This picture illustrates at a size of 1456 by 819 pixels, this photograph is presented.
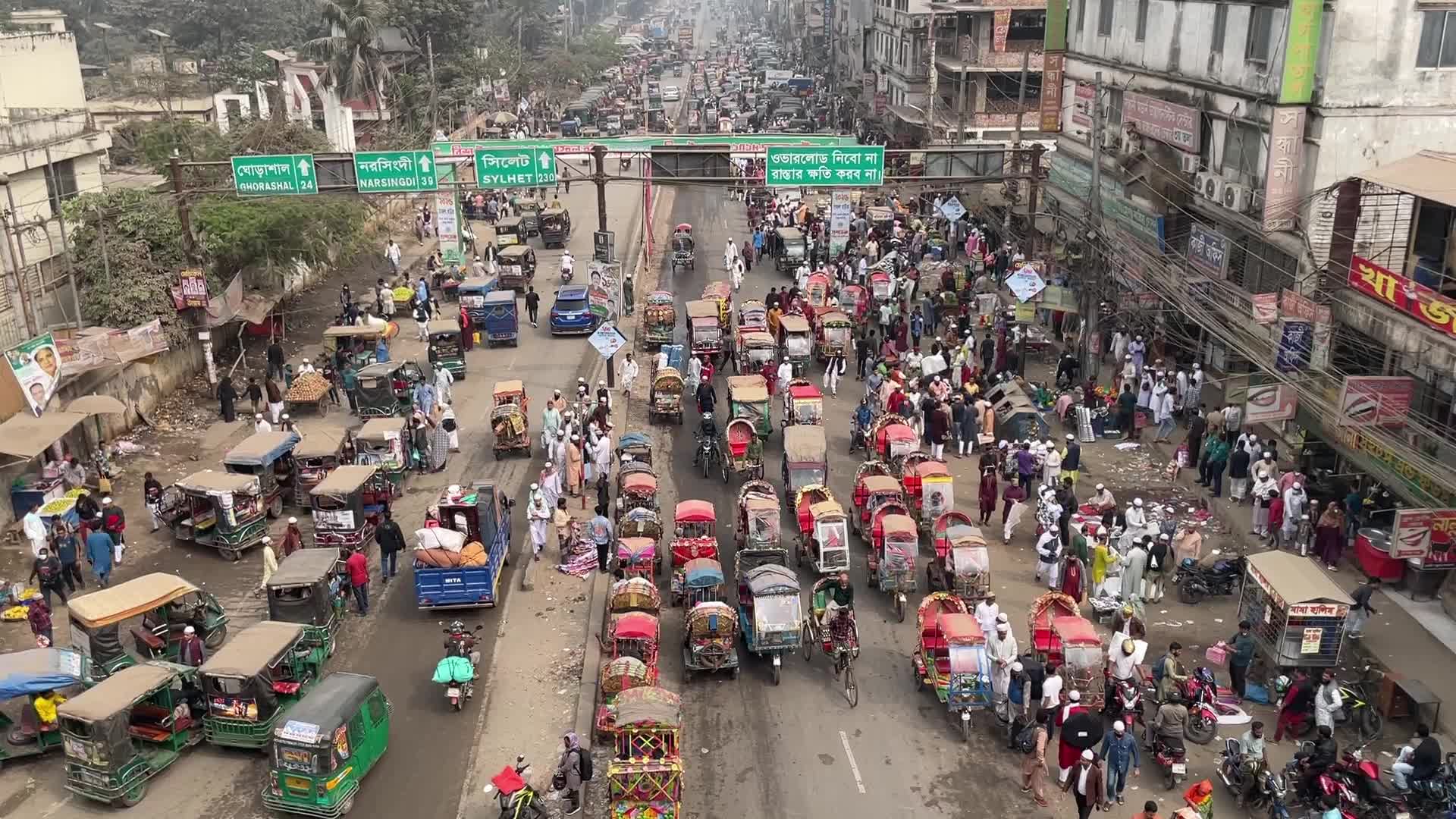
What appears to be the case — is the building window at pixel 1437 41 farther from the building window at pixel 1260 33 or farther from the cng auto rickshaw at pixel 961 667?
the cng auto rickshaw at pixel 961 667

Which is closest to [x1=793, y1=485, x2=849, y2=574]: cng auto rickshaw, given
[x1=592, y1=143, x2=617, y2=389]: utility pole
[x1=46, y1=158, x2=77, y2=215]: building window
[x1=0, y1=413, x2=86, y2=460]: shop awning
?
[x1=592, y1=143, x2=617, y2=389]: utility pole

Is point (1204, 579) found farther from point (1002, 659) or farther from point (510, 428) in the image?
point (510, 428)

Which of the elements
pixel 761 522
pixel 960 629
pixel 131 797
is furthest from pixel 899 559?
pixel 131 797

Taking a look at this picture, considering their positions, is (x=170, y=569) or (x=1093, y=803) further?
(x=170, y=569)

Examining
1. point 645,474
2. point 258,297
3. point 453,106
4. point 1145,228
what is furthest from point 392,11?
point 645,474

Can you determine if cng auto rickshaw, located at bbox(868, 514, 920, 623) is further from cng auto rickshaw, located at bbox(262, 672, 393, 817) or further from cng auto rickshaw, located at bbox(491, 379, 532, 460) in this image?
cng auto rickshaw, located at bbox(491, 379, 532, 460)

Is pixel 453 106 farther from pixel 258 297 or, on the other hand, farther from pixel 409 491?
pixel 409 491

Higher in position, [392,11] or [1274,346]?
[392,11]
